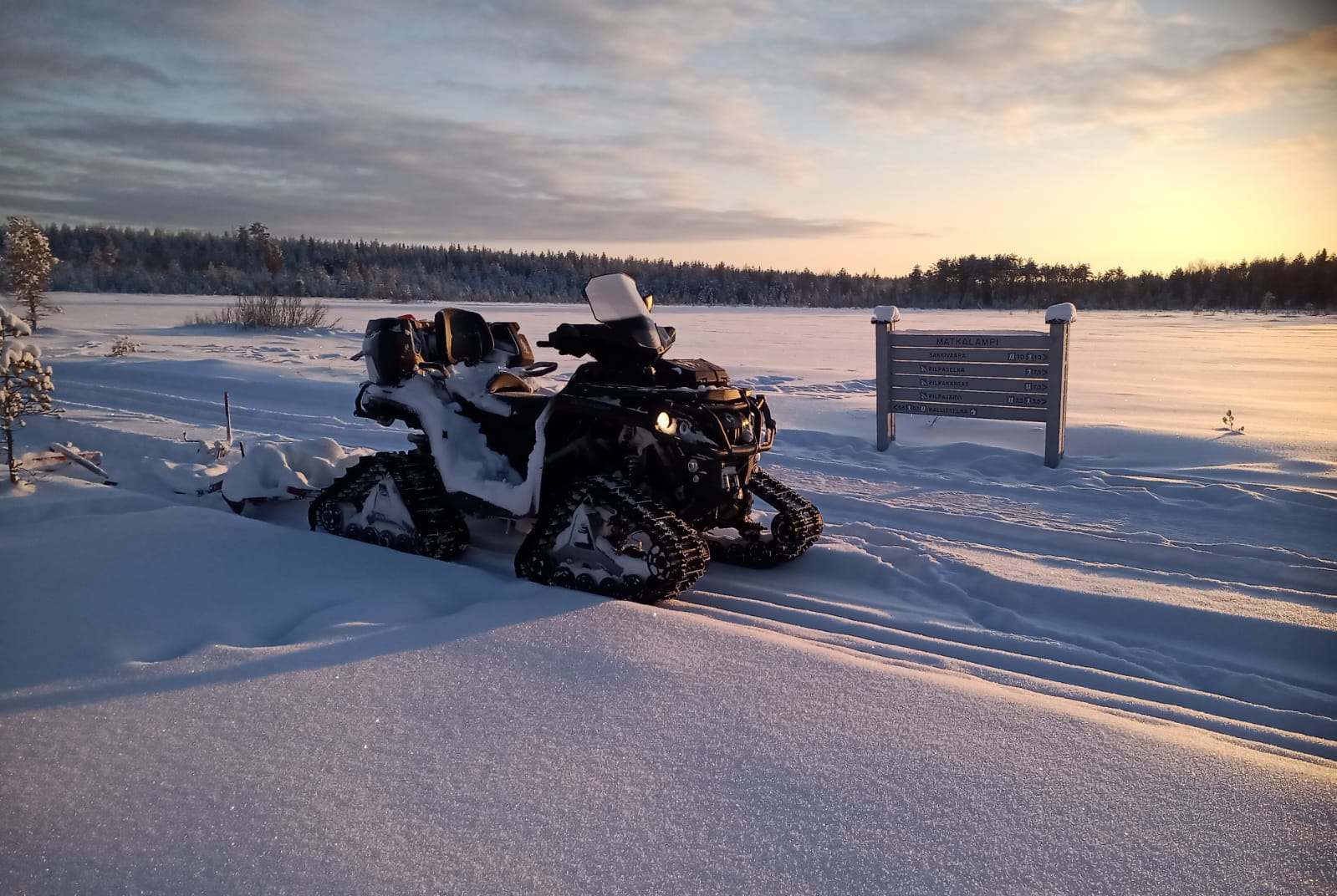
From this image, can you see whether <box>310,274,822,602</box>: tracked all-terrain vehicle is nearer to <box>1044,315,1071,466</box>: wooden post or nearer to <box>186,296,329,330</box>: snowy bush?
<box>1044,315,1071,466</box>: wooden post

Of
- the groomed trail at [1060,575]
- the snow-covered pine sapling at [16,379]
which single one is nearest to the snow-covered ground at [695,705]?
the groomed trail at [1060,575]

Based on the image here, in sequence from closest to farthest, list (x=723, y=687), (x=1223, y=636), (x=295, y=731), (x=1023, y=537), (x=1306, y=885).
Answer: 1. (x=1306, y=885)
2. (x=295, y=731)
3. (x=723, y=687)
4. (x=1223, y=636)
5. (x=1023, y=537)

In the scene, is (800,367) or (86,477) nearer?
(86,477)

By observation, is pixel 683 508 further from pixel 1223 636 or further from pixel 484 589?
pixel 1223 636

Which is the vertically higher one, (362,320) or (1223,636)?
(362,320)

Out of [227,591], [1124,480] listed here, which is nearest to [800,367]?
[1124,480]

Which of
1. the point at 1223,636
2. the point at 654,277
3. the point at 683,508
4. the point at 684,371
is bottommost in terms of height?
the point at 1223,636

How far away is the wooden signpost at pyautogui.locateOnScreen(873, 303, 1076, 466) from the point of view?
907 cm

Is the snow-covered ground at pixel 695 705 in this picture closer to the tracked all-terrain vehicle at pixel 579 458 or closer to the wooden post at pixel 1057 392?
the tracked all-terrain vehicle at pixel 579 458

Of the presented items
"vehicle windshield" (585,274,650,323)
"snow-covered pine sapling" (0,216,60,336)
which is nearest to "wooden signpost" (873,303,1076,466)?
"vehicle windshield" (585,274,650,323)

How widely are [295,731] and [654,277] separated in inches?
2859

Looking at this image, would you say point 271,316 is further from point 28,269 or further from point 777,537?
point 777,537

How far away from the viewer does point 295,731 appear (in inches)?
115

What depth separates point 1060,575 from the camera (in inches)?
215
